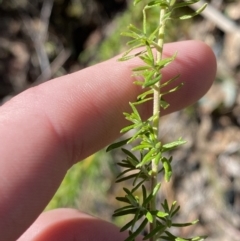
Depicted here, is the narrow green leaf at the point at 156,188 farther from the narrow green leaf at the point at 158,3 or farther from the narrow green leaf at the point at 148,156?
the narrow green leaf at the point at 158,3

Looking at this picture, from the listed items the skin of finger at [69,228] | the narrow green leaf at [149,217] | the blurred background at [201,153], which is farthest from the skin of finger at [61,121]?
the blurred background at [201,153]

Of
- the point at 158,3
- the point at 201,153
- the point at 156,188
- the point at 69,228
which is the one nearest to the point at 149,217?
the point at 156,188

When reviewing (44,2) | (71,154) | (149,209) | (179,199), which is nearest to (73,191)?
(179,199)

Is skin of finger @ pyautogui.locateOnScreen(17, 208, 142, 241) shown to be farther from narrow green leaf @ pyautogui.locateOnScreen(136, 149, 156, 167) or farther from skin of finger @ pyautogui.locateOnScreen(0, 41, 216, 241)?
narrow green leaf @ pyautogui.locateOnScreen(136, 149, 156, 167)

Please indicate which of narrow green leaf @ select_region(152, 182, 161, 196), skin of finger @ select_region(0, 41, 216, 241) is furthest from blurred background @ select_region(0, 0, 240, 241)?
narrow green leaf @ select_region(152, 182, 161, 196)

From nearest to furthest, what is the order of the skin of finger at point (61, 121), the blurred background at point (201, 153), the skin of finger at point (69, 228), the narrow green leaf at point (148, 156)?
the narrow green leaf at point (148, 156) < the skin of finger at point (61, 121) < the skin of finger at point (69, 228) < the blurred background at point (201, 153)

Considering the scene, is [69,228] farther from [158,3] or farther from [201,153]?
[201,153]
